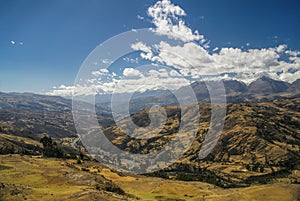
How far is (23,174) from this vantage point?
217 feet

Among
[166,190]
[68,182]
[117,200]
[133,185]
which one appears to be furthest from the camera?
[133,185]

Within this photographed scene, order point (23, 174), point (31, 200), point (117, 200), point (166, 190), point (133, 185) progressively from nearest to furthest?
1. point (31, 200)
2. point (117, 200)
3. point (23, 174)
4. point (166, 190)
5. point (133, 185)

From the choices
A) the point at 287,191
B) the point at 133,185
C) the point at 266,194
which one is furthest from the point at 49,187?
the point at 287,191

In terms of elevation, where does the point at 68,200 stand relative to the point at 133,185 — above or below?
above

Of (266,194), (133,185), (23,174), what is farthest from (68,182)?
(266,194)

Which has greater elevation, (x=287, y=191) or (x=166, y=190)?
(x=287, y=191)

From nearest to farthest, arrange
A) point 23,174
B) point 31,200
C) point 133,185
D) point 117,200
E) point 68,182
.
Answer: point 31,200 < point 117,200 < point 68,182 < point 23,174 < point 133,185

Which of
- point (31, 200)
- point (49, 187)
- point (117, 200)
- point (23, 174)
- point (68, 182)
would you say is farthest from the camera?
point (23, 174)

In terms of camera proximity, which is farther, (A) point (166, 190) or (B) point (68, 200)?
(A) point (166, 190)

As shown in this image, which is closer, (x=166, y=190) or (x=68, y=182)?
(x=68, y=182)

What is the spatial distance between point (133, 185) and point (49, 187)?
3769 cm

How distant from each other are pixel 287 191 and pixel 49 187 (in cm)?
5391

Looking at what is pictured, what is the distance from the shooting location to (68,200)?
138ft

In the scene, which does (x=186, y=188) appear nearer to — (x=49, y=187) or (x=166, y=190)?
(x=166, y=190)
